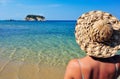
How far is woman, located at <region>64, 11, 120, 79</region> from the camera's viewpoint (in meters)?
2.06

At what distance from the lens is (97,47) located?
212 cm

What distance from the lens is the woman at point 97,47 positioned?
2.06m

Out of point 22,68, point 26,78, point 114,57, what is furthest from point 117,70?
point 22,68

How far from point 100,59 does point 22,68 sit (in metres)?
7.05

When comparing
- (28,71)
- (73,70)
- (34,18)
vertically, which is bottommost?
(34,18)

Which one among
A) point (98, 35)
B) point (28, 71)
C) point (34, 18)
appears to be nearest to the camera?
point (98, 35)

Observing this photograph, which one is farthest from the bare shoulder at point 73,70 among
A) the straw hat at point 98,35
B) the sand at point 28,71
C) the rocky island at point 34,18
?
the rocky island at point 34,18

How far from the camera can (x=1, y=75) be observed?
8.16 m

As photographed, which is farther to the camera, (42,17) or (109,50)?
(42,17)

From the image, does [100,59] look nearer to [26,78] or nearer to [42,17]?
[26,78]

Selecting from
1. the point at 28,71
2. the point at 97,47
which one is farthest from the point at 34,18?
the point at 97,47

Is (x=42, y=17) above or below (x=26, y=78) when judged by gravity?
below

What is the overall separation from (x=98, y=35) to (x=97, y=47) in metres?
0.11

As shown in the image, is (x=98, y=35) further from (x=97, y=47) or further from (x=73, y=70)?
(x=73, y=70)
